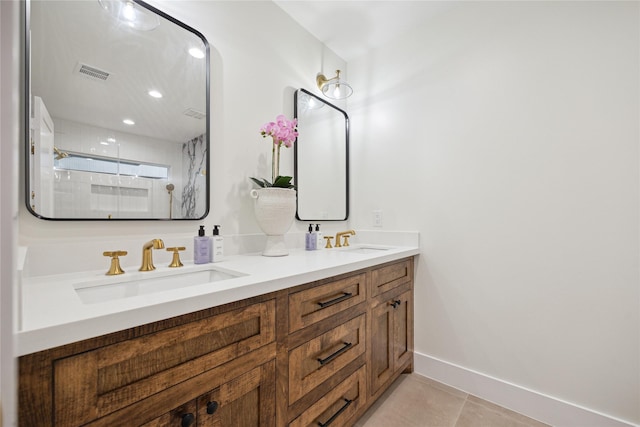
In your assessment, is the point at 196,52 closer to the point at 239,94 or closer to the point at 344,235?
the point at 239,94

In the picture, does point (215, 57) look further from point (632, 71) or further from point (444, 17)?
point (632, 71)

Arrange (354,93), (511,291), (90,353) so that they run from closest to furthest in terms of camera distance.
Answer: (90,353), (511,291), (354,93)

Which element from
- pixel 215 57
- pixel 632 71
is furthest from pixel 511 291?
pixel 215 57

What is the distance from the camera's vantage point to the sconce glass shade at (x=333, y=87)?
1.94 meters

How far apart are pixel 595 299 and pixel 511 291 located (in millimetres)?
328

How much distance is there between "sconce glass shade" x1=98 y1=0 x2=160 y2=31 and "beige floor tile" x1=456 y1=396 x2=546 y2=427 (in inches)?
90.9

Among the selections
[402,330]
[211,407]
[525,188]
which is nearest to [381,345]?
[402,330]

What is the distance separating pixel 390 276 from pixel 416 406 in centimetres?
70

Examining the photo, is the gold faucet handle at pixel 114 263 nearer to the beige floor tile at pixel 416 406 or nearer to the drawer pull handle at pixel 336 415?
the drawer pull handle at pixel 336 415

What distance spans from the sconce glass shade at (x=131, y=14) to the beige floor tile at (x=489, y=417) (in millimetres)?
2308

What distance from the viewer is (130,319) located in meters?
0.58

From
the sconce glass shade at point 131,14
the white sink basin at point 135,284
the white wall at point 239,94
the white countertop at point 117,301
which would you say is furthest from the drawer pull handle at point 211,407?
the sconce glass shade at point 131,14

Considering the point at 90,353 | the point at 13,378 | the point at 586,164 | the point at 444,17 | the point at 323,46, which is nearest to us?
the point at 13,378

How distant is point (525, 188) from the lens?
1479 mm
